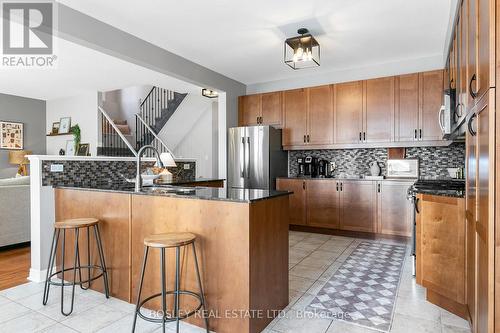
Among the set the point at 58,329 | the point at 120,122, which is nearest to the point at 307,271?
the point at 58,329

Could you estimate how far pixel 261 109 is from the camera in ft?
18.1

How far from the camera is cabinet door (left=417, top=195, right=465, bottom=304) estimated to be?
86.1 inches

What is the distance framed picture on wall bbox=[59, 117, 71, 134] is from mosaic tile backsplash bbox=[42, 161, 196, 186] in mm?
4311

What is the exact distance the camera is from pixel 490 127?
132 cm

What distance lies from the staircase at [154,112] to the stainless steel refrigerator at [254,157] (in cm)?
270

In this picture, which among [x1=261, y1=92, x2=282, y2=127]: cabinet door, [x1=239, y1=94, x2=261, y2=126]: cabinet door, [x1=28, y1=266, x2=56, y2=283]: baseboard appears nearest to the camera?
[x1=28, y1=266, x2=56, y2=283]: baseboard

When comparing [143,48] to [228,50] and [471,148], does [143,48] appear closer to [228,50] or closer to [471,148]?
[228,50]

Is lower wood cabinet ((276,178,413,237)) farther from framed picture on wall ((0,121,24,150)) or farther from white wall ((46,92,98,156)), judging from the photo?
framed picture on wall ((0,121,24,150))

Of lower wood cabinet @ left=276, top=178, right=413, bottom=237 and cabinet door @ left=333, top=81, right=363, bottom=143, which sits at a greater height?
cabinet door @ left=333, top=81, right=363, bottom=143

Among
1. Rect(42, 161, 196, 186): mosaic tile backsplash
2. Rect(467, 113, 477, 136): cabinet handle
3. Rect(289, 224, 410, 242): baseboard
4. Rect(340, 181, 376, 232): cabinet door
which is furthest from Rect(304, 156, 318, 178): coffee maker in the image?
Rect(467, 113, 477, 136): cabinet handle

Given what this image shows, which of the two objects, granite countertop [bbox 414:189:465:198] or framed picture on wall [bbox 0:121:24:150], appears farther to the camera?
framed picture on wall [bbox 0:121:24:150]

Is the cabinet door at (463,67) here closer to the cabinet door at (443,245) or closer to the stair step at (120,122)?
the cabinet door at (443,245)

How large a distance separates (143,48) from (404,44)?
3303mm

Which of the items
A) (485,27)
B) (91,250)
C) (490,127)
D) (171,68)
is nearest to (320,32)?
(171,68)
